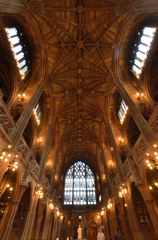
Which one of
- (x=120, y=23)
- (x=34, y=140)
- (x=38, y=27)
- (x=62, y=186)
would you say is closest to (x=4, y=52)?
(x=38, y=27)

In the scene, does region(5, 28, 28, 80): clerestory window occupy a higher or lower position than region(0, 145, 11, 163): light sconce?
higher

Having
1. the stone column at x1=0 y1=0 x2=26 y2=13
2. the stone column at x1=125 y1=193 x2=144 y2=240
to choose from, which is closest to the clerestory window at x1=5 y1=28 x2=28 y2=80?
the stone column at x1=0 y1=0 x2=26 y2=13

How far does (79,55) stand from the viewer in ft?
56.5

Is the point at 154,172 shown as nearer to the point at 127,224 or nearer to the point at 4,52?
the point at 127,224

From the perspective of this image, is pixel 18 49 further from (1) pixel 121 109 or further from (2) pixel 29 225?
(2) pixel 29 225

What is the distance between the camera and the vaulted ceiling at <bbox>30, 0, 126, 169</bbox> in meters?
13.6

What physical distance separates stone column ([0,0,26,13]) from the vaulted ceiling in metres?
3.33

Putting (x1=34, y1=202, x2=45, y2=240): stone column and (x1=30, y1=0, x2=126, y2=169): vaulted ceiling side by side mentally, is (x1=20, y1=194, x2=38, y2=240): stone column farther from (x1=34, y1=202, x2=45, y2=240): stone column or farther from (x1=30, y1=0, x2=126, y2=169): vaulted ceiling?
(x1=30, y1=0, x2=126, y2=169): vaulted ceiling

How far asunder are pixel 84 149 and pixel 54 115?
14.8 m

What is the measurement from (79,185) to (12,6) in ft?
105

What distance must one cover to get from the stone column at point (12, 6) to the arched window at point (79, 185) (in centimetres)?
3134

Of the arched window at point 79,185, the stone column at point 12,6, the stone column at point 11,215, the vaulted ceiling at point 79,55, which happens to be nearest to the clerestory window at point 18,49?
the stone column at point 12,6

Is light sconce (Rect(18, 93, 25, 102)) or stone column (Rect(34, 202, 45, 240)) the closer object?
stone column (Rect(34, 202, 45, 240))

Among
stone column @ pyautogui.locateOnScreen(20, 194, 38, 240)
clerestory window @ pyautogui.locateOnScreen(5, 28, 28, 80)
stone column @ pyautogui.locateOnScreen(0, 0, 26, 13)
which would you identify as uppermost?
clerestory window @ pyautogui.locateOnScreen(5, 28, 28, 80)
